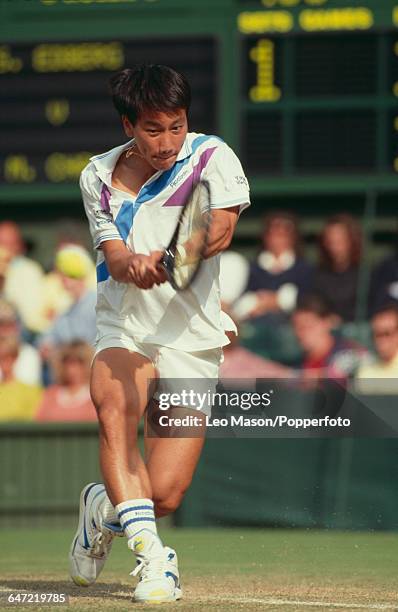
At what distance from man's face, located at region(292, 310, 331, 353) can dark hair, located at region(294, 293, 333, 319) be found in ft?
0.07

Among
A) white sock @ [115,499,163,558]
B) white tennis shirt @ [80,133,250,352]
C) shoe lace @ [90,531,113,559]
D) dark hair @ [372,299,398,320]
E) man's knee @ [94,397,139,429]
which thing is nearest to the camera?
white sock @ [115,499,163,558]

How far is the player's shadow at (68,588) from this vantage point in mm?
5426

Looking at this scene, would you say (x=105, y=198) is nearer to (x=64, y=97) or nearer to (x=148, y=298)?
(x=148, y=298)

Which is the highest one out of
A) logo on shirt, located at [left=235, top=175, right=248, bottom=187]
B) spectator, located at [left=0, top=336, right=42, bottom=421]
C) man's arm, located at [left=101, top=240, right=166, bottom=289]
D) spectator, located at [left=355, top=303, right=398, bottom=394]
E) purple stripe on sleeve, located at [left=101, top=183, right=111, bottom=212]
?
logo on shirt, located at [left=235, top=175, right=248, bottom=187]

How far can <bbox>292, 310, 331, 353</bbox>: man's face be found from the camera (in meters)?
10.1

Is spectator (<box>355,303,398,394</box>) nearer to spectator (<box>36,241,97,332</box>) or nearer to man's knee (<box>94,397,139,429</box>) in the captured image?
spectator (<box>36,241,97,332</box>)

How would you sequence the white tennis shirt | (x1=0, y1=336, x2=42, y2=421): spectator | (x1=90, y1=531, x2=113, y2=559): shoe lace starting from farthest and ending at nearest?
1. (x1=0, y1=336, x2=42, y2=421): spectator
2. (x1=90, y1=531, x2=113, y2=559): shoe lace
3. the white tennis shirt

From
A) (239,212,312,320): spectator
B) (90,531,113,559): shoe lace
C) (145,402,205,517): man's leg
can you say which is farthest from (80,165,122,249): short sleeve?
(239,212,312,320): spectator

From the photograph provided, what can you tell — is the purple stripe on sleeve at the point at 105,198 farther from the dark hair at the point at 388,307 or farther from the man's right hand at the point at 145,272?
the dark hair at the point at 388,307

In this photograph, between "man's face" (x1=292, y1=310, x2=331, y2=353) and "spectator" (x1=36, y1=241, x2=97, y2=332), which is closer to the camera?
"man's face" (x1=292, y1=310, x2=331, y2=353)

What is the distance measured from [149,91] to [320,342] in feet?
16.8

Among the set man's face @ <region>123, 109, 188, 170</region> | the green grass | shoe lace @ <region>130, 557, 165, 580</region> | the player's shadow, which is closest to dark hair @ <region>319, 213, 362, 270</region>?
the green grass

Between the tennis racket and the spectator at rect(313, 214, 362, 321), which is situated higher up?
the tennis racket

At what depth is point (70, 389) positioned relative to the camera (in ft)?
33.3
